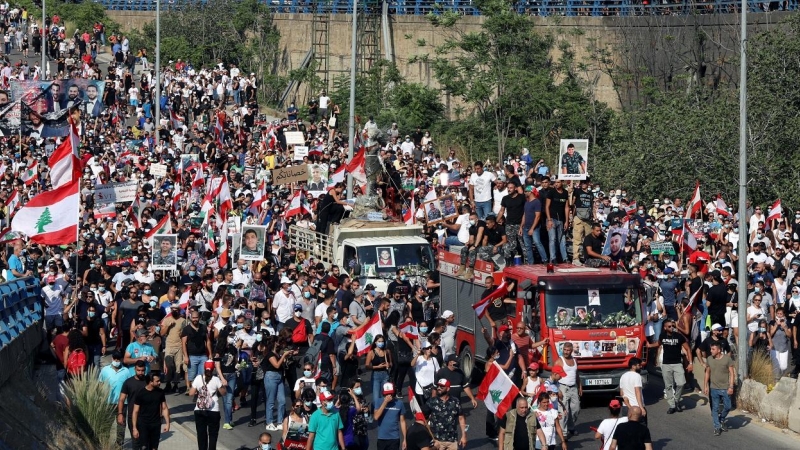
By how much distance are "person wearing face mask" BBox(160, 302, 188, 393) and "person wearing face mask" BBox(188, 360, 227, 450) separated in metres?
3.99

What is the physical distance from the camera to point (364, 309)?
79.4 ft

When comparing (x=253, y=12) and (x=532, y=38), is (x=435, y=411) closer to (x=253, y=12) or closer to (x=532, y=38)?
(x=532, y=38)

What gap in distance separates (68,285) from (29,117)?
17.4 metres

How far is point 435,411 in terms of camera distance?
56.9 ft

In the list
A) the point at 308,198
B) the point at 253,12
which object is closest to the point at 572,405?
the point at 308,198

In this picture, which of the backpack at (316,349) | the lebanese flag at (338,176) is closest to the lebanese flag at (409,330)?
the backpack at (316,349)

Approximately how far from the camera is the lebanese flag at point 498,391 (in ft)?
59.9

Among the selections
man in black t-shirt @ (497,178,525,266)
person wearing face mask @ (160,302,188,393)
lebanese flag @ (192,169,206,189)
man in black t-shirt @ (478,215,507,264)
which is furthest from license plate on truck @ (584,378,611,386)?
lebanese flag @ (192,169,206,189)

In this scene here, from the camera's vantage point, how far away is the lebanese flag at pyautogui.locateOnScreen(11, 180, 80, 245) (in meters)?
23.2

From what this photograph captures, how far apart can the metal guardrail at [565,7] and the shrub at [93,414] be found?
77.4 ft

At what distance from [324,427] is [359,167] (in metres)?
16.1

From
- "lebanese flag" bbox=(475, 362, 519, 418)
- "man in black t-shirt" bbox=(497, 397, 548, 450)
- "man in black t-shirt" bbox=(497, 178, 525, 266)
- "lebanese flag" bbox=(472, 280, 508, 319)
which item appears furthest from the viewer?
"man in black t-shirt" bbox=(497, 178, 525, 266)

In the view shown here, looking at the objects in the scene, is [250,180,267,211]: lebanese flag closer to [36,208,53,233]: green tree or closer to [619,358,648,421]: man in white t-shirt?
[36,208,53,233]: green tree

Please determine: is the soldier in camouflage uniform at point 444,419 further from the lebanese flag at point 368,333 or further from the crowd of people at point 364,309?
the lebanese flag at point 368,333
